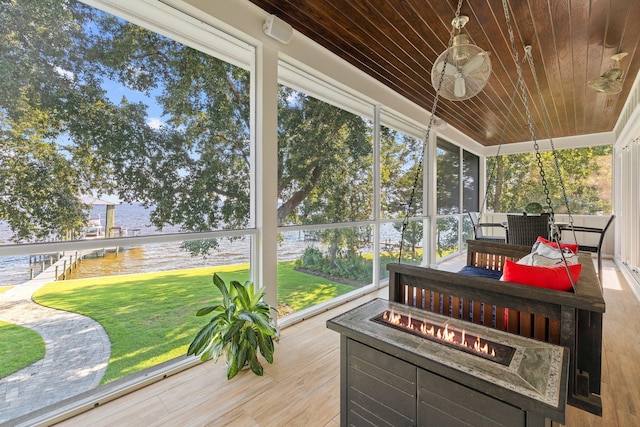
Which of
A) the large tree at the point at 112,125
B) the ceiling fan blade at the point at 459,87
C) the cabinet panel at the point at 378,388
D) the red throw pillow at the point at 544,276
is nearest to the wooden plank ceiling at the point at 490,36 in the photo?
the ceiling fan blade at the point at 459,87

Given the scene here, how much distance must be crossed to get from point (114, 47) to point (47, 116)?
0.59 m

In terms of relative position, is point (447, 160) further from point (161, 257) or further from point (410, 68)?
point (161, 257)

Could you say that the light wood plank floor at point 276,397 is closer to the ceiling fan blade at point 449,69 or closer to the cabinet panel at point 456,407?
the cabinet panel at point 456,407

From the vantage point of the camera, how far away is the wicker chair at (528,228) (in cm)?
339

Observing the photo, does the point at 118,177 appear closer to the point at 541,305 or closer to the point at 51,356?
the point at 51,356

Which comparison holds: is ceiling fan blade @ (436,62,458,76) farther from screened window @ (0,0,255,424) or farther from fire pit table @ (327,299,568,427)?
fire pit table @ (327,299,568,427)

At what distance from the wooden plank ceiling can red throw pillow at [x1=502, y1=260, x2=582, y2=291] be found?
78.6 inches

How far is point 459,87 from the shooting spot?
93.2 inches

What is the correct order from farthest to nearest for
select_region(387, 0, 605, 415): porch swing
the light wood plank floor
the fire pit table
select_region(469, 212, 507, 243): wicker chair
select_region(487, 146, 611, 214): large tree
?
select_region(487, 146, 611, 214): large tree, select_region(469, 212, 507, 243): wicker chair, the light wood plank floor, select_region(387, 0, 605, 415): porch swing, the fire pit table

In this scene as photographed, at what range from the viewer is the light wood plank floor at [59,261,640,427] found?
1626 mm

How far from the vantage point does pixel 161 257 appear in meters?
2.04

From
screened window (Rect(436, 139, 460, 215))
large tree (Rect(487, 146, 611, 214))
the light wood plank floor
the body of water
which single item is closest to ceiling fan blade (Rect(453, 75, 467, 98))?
the body of water

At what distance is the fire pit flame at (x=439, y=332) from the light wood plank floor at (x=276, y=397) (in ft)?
2.33

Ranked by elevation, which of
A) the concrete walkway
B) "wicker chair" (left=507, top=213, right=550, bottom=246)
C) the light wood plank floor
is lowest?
the light wood plank floor
